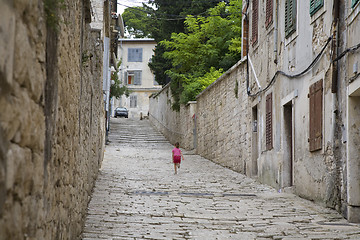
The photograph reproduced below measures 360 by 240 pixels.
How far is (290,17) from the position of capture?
12227mm

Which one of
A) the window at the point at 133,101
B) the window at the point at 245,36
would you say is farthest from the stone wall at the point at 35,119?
the window at the point at 133,101

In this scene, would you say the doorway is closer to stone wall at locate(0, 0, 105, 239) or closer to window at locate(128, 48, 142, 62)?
stone wall at locate(0, 0, 105, 239)

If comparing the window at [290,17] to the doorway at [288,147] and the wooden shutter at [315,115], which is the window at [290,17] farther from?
the wooden shutter at [315,115]

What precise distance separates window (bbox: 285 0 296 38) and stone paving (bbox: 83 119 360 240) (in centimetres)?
345

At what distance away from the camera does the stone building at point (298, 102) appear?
28.1ft

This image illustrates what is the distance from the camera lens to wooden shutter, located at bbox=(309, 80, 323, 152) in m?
9.90

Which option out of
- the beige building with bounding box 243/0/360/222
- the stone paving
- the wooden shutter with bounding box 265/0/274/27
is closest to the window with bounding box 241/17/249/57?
the beige building with bounding box 243/0/360/222

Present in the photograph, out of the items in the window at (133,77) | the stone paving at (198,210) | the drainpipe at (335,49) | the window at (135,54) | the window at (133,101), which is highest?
the window at (135,54)

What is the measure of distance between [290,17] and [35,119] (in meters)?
9.90

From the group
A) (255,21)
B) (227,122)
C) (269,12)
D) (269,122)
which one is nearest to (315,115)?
(269,122)

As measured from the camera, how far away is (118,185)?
12.5 metres

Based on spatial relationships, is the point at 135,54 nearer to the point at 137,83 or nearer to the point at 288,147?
the point at 137,83

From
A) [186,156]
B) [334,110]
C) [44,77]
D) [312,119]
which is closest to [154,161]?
[186,156]

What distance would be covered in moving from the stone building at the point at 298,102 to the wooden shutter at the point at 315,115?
2cm
